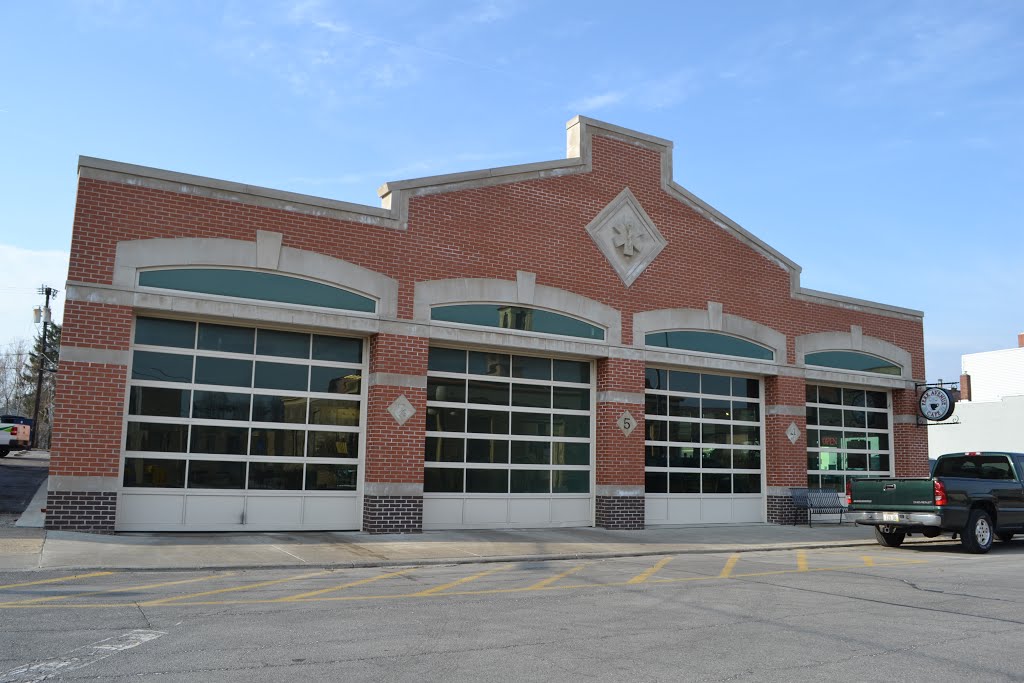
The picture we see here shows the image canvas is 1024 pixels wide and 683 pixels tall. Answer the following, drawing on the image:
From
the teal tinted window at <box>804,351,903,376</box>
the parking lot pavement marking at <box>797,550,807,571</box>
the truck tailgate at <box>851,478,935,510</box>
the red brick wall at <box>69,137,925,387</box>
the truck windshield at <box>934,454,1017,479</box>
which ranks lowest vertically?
the parking lot pavement marking at <box>797,550,807,571</box>

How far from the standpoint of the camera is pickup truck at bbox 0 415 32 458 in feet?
140

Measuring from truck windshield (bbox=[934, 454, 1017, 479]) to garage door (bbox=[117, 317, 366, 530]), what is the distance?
1165cm

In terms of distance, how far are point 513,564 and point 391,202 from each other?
7164 millimetres

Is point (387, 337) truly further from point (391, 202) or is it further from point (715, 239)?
point (715, 239)

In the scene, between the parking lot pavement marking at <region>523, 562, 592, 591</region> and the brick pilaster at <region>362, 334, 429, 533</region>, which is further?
the brick pilaster at <region>362, 334, 429, 533</region>

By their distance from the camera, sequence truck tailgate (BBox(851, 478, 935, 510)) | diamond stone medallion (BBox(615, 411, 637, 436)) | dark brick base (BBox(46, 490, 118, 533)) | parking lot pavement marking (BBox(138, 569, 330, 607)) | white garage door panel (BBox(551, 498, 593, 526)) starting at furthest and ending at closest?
diamond stone medallion (BBox(615, 411, 637, 436)), white garage door panel (BBox(551, 498, 593, 526)), truck tailgate (BBox(851, 478, 935, 510)), dark brick base (BBox(46, 490, 118, 533)), parking lot pavement marking (BBox(138, 569, 330, 607))

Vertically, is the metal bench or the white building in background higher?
the white building in background

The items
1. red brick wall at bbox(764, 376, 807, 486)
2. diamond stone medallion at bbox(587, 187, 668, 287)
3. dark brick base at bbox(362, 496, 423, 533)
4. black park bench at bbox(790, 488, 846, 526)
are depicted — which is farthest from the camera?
red brick wall at bbox(764, 376, 807, 486)

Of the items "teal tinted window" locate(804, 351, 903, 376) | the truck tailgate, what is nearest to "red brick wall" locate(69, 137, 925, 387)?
"teal tinted window" locate(804, 351, 903, 376)

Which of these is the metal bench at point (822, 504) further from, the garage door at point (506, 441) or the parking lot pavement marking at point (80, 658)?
the parking lot pavement marking at point (80, 658)

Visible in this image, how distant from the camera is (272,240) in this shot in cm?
1491

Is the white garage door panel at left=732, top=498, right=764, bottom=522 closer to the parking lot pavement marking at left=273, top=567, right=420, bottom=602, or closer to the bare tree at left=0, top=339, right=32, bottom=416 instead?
the parking lot pavement marking at left=273, top=567, right=420, bottom=602

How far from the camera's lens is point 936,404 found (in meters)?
23.2

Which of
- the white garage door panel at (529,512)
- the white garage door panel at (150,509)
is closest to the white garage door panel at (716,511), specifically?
the white garage door panel at (529,512)
